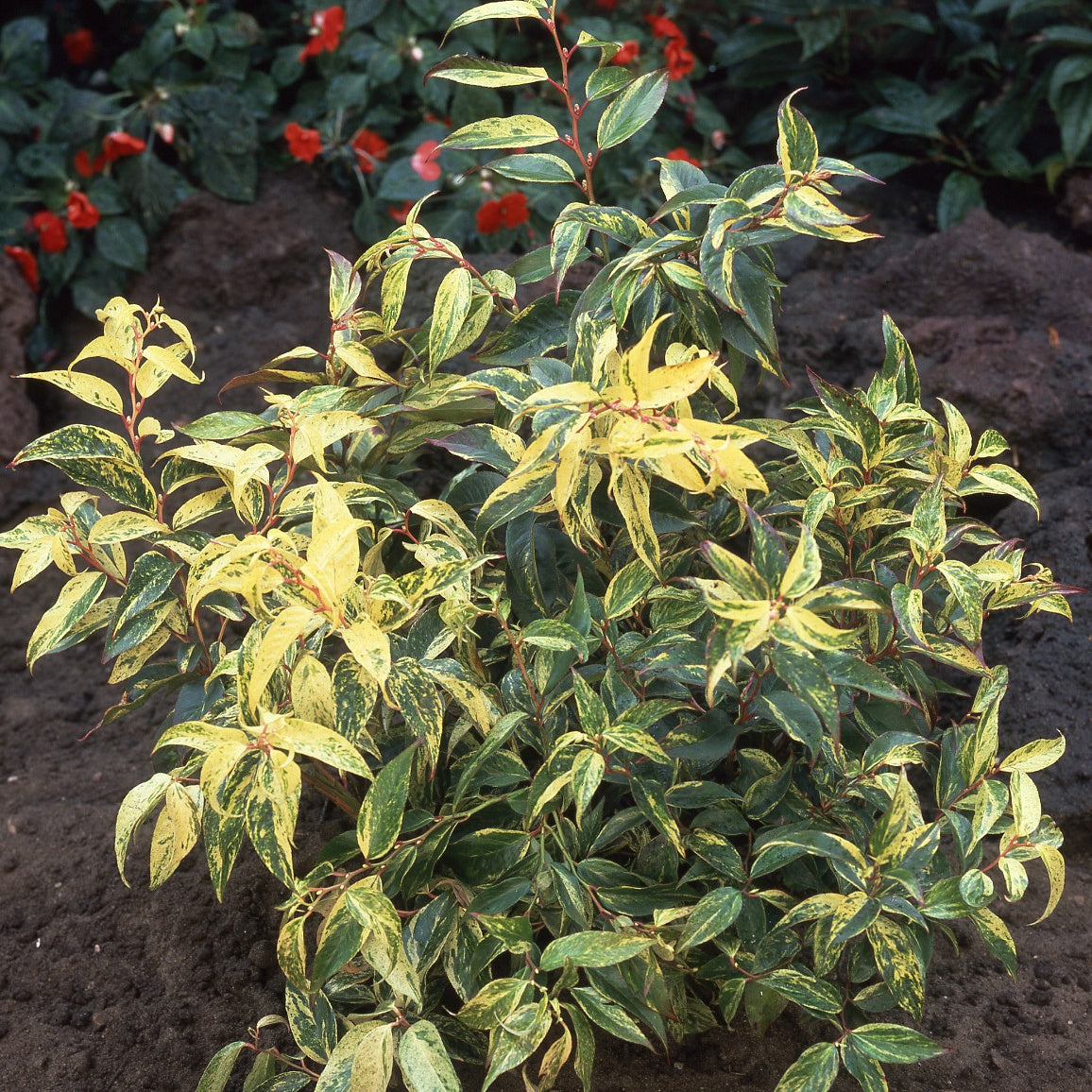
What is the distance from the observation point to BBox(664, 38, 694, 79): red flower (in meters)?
2.67

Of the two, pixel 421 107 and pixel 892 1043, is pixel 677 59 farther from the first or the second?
pixel 892 1043

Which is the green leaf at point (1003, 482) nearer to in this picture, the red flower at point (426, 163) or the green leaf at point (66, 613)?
the green leaf at point (66, 613)

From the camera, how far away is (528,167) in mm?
1201

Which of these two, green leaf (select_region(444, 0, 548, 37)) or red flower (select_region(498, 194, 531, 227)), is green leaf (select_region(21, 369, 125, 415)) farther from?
red flower (select_region(498, 194, 531, 227))

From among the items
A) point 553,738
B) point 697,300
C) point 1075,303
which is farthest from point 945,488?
point 1075,303

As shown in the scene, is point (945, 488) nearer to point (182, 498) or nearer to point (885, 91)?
point (182, 498)

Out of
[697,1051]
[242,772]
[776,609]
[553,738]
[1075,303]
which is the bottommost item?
[697,1051]

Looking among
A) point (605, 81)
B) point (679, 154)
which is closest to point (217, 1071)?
point (605, 81)

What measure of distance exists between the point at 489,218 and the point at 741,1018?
1689 millimetres

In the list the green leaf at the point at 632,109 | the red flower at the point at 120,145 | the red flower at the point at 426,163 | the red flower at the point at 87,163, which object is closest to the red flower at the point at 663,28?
the red flower at the point at 426,163

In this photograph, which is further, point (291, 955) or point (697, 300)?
point (697, 300)

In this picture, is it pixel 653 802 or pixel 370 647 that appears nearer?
pixel 370 647

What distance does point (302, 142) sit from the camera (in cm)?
264

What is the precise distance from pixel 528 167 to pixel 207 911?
3.27ft
